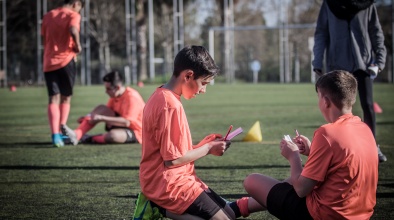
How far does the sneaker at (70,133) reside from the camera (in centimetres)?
919

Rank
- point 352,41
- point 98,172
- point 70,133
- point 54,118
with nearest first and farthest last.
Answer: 1. point 98,172
2. point 352,41
3. point 70,133
4. point 54,118

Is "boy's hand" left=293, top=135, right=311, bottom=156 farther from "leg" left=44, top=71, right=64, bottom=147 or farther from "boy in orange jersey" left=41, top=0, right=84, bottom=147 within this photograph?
"boy in orange jersey" left=41, top=0, right=84, bottom=147

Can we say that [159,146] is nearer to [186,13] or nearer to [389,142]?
[389,142]

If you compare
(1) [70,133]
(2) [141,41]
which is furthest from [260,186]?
(2) [141,41]

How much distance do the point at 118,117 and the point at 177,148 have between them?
5.86 meters

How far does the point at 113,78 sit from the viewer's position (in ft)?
31.0

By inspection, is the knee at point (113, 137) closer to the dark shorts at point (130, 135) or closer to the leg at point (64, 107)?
the dark shorts at point (130, 135)

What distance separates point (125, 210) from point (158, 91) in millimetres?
1403

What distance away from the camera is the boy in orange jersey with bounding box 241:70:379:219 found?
369 cm

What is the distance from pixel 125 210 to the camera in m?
5.09

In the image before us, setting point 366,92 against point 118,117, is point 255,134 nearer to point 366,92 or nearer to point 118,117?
point 118,117

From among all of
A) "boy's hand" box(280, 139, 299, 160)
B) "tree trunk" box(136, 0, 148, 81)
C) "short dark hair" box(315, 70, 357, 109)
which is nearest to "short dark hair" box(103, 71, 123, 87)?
"boy's hand" box(280, 139, 299, 160)

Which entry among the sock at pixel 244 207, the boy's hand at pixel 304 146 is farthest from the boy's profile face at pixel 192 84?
the sock at pixel 244 207

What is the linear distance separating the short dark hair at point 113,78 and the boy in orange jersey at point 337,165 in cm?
575
